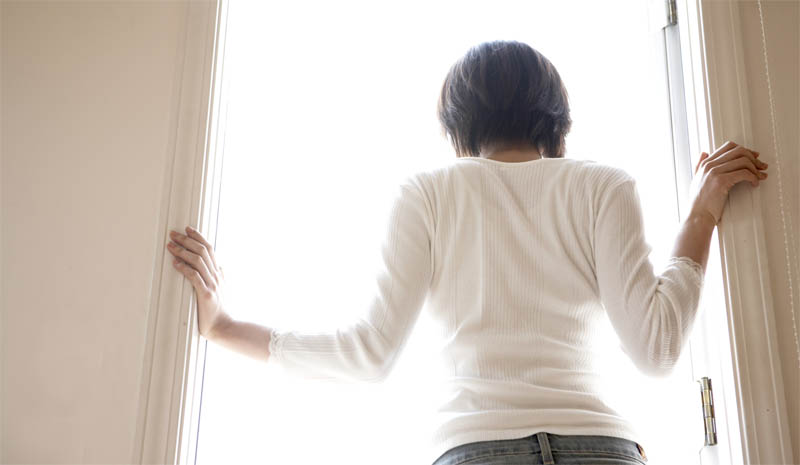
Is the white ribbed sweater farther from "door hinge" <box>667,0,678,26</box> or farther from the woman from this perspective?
"door hinge" <box>667,0,678,26</box>

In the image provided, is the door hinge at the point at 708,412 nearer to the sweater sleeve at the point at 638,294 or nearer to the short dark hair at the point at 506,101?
the sweater sleeve at the point at 638,294

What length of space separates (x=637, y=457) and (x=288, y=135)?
0.93 meters

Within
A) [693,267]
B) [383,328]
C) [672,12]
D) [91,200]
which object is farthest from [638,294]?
[91,200]

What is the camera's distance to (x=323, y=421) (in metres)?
1.38

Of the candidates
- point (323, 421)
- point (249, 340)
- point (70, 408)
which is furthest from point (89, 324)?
point (323, 421)

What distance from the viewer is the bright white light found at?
137cm

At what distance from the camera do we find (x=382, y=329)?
45.2 inches

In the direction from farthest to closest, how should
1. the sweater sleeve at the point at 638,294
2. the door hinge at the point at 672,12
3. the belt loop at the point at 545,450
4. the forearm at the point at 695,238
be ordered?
the door hinge at the point at 672,12 → the forearm at the point at 695,238 → the sweater sleeve at the point at 638,294 → the belt loop at the point at 545,450

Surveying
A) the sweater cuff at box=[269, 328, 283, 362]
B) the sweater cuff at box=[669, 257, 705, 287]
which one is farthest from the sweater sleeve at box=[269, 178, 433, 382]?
the sweater cuff at box=[669, 257, 705, 287]

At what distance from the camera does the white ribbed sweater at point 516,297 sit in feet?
3.38

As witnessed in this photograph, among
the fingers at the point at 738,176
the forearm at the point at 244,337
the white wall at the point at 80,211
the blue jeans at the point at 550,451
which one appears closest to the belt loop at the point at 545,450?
the blue jeans at the point at 550,451

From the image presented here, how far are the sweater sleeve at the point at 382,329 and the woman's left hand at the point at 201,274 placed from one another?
0.49 feet

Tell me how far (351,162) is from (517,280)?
21.3 inches

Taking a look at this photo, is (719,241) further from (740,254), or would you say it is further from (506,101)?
(506,101)
